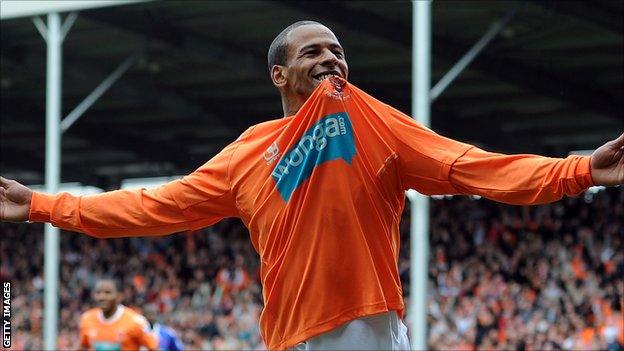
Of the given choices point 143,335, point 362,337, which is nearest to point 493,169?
point 362,337

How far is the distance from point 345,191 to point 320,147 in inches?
6.3

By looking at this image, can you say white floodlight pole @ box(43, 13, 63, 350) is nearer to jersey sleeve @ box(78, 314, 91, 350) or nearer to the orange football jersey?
jersey sleeve @ box(78, 314, 91, 350)

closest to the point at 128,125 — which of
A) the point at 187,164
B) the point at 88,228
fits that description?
the point at 187,164

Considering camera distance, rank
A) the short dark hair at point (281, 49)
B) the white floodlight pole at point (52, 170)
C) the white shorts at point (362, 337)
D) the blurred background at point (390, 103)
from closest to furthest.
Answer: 1. the white shorts at point (362, 337)
2. the short dark hair at point (281, 49)
3. the white floodlight pole at point (52, 170)
4. the blurred background at point (390, 103)

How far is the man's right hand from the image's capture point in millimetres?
4270

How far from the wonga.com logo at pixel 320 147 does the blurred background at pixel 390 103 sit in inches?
466

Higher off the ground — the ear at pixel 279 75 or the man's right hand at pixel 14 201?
the ear at pixel 279 75

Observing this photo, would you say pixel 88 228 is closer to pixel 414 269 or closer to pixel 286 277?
pixel 286 277

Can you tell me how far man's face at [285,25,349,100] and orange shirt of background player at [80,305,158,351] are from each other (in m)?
8.73

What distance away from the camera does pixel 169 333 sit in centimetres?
1313

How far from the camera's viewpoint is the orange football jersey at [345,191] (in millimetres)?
3857

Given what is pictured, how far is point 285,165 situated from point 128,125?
76.0ft

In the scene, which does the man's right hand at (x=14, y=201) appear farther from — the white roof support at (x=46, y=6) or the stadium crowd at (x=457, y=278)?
the stadium crowd at (x=457, y=278)

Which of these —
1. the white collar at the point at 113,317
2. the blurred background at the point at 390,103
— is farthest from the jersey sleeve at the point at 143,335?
the blurred background at the point at 390,103
